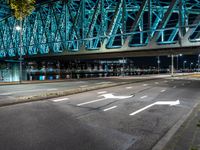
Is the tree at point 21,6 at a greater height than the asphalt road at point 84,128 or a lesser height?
greater

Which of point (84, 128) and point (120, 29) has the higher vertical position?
point (120, 29)

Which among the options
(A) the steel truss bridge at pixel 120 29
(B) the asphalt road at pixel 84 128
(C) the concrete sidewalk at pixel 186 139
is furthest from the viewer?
(A) the steel truss bridge at pixel 120 29

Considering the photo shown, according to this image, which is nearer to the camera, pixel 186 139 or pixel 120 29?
pixel 186 139

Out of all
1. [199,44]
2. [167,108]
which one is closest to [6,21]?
[199,44]

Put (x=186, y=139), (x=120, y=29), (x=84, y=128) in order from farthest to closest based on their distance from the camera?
(x=120, y=29) → (x=84, y=128) → (x=186, y=139)

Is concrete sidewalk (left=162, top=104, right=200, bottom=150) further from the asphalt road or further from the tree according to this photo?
the tree

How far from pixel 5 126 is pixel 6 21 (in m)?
77.6

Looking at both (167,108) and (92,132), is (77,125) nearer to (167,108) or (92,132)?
(92,132)

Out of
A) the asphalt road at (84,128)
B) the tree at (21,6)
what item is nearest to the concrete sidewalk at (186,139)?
the asphalt road at (84,128)

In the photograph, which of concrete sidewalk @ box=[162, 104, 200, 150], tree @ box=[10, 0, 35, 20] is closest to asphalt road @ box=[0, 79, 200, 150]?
concrete sidewalk @ box=[162, 104, 200, 150]

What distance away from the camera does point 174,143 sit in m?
5.45

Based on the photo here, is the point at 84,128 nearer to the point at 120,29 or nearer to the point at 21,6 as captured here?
the point at 21,6

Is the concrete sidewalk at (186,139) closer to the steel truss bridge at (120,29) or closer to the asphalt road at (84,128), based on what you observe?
the asphalt road at (84,128)

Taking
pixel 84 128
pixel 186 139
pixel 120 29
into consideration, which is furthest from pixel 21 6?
pixel 120 29
